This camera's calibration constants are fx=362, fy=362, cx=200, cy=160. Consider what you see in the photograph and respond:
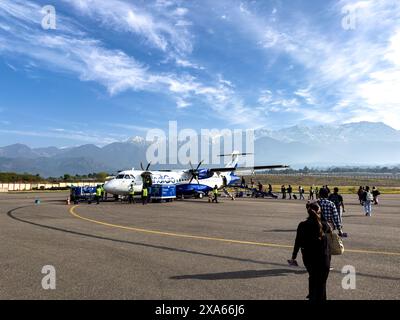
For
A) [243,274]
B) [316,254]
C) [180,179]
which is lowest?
[243,274]

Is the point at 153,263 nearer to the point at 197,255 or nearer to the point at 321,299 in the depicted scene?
the point at 197,255

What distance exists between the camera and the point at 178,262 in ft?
32.2

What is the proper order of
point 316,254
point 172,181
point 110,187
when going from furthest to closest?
point 172,181
point 110,187
point 316,254

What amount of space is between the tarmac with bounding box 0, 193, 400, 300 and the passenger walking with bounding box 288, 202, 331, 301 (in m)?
0.79

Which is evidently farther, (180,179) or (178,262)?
(180,179)

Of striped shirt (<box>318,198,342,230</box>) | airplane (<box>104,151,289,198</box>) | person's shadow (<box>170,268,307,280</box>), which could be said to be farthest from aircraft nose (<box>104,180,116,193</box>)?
person's shadow (<box>170,268,307,280</box>)

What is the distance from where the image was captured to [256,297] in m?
6.88

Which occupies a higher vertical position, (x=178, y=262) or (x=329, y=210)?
(x=329, y=210)

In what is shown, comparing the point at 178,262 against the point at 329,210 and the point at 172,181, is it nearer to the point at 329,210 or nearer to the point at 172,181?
the point at 329,210

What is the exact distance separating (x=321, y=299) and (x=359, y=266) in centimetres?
397

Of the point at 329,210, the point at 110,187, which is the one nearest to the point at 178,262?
the point at 329,210

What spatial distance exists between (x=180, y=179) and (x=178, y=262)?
98.1ft

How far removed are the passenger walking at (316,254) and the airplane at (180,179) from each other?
26.7 meters
